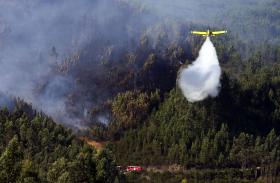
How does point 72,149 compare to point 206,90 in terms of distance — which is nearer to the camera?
point 72,149

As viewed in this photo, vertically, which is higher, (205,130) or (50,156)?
(205,130)

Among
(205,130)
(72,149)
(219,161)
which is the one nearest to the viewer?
(72,149)

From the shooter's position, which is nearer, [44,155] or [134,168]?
[44,155]

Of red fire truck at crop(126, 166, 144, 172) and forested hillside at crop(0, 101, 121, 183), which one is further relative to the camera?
red fire truck at crop(126, 166, 144, 172)

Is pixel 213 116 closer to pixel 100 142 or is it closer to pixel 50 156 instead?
pixel 100 142

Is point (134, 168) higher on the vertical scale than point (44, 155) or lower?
lower

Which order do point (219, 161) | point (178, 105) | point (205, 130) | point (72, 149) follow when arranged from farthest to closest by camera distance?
point (178, 105) → point (205, 130) → point (219, 161) → point (72, 149)

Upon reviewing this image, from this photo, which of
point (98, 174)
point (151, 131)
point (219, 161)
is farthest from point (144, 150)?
point (98, 174)

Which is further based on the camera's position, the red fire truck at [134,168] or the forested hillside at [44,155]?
the red fire truck at [134,168]

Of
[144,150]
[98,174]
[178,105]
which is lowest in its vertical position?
[98,174]

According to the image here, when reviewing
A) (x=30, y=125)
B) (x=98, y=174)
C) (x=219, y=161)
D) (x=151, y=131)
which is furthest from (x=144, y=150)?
(x=98, y=174)
